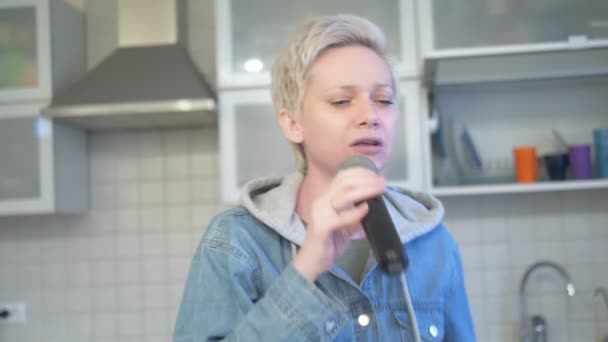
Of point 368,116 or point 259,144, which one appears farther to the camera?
point 259,144

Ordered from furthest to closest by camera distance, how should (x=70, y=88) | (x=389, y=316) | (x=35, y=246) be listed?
(x=35, y=246) → (x=70, y=88) → (x=389, y=316)

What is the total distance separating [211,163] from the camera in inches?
80.7

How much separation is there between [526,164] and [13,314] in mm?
1844

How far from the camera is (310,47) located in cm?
81

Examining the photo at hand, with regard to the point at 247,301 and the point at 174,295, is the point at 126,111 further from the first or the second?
the point at 247,301

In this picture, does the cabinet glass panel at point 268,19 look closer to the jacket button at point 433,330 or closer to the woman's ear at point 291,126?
the woman's ear at point 291,126

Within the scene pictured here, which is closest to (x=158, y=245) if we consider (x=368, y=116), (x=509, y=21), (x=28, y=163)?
(x=28, y=163)

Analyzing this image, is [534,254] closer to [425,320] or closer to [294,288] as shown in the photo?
[425,320]

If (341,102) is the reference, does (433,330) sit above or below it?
below

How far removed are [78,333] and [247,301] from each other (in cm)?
160

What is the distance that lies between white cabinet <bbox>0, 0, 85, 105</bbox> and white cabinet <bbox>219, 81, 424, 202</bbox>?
1.94ft

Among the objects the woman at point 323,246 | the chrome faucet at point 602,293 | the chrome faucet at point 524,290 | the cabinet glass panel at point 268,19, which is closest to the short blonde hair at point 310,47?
the woman at point 323,246

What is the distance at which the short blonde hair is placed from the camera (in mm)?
803

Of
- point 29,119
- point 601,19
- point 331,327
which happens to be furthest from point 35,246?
point 601,19
